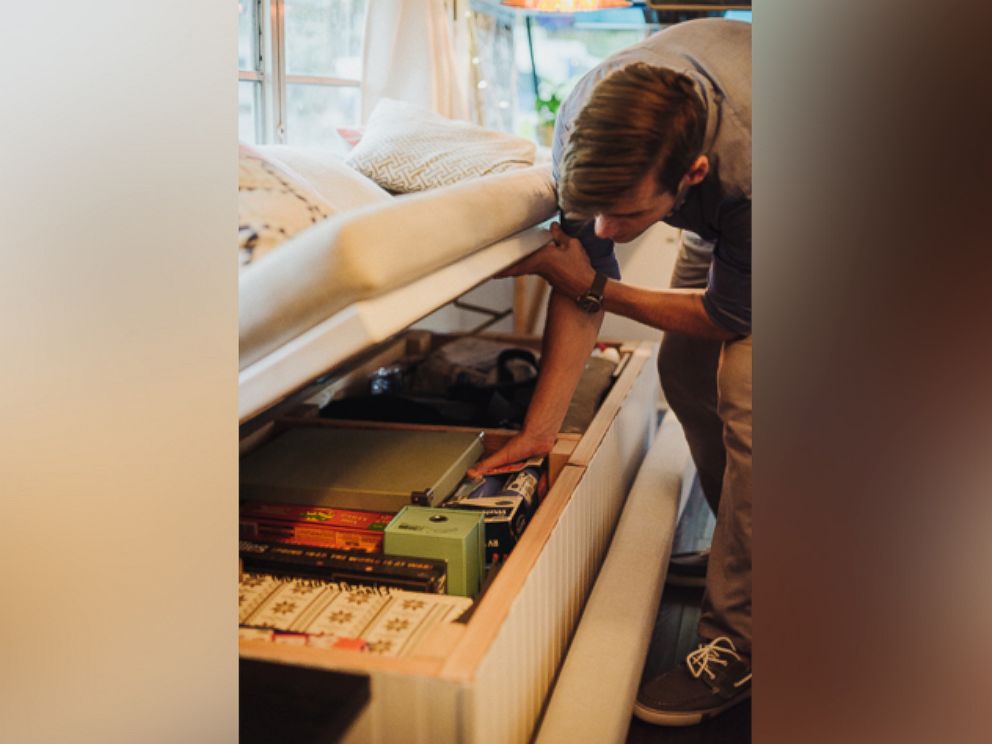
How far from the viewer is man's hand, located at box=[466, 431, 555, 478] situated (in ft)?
5.44

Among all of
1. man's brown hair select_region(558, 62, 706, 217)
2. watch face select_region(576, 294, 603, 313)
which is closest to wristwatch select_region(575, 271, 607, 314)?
watch face select_region(576, 294, 603, 313)

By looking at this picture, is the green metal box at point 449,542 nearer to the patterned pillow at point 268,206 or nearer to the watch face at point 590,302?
the patterned pillow at point 268,206

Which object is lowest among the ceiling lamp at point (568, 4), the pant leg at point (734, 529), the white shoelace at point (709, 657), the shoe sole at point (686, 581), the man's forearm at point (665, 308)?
the shoe sole at point (686, 581)

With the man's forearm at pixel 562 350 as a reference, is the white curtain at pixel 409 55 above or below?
above

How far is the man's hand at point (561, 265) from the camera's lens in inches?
63.8

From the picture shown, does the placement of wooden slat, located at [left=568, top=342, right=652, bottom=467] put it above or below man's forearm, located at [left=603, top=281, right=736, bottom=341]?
below

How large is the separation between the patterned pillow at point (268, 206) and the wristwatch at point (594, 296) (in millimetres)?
787

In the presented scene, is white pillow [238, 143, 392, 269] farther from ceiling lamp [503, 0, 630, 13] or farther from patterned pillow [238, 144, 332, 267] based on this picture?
ceiling lamp [503, 0, 630, 13]

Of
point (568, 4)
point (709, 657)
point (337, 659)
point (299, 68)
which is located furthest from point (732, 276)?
point (299, 68)

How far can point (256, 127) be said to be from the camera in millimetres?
2617

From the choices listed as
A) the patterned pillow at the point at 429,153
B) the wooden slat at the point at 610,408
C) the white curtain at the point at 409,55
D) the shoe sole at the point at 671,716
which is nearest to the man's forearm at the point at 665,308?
the wooden slat at the point at 610,408

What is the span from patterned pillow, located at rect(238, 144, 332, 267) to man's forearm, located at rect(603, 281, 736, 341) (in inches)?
31.5
